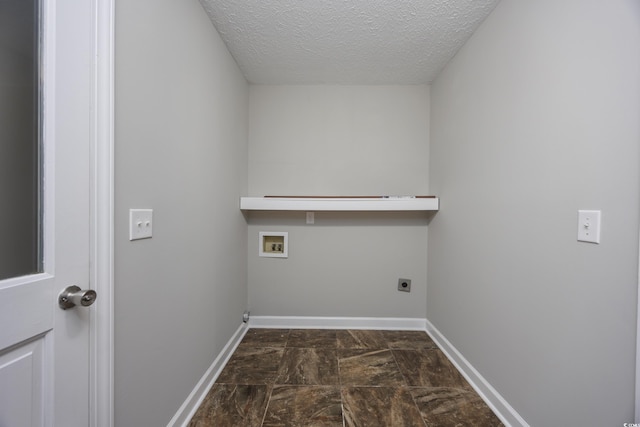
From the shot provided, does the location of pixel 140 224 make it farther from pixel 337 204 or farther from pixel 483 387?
pixel 483 387

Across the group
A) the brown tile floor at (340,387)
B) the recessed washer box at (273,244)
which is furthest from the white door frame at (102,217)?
the recessed washer box at (273,244)

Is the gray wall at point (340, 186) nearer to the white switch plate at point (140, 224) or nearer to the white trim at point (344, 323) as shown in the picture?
the white trim at point (344, 323)

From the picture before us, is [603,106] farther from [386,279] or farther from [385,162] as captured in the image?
[386,279]

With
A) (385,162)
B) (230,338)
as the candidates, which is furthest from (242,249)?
(385,162)

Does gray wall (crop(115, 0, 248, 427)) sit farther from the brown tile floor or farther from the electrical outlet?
the electrical outlet

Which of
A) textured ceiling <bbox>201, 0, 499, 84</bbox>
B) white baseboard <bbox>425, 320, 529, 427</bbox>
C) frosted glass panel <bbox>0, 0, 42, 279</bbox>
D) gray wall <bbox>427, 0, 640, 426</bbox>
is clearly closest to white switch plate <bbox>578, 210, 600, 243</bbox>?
gray wall <bbox>427, 0, 640, 426</bbox>

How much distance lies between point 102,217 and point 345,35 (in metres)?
1.70

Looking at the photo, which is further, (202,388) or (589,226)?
(202,388)

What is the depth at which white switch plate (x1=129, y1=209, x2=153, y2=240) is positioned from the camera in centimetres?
94

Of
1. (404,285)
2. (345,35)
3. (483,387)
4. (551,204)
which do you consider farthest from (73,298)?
(404,285)

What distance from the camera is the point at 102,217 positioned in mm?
805

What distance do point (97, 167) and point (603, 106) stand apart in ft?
5.75

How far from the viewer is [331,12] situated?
1.44 metres

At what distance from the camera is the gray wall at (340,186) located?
2305mm
